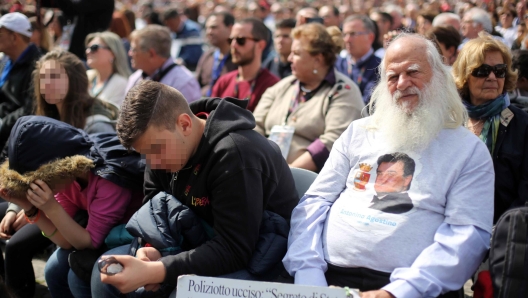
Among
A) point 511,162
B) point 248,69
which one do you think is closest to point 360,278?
point 511,162

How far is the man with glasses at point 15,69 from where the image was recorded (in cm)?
479

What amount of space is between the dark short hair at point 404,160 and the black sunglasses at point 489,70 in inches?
37.2

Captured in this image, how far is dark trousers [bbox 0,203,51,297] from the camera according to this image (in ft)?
11.3

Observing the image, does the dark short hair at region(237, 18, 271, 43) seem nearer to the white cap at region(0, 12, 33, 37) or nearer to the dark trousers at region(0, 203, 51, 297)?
the white cap at region(0, 12, 33, 37)

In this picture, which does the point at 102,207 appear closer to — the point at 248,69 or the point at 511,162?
the point at 511,162

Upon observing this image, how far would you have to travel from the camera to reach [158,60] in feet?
18.4

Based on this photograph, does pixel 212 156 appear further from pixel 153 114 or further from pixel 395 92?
pixel 395 92

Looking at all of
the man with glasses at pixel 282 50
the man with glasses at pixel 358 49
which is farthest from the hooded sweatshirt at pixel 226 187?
the man with glasses at pixel 282 50

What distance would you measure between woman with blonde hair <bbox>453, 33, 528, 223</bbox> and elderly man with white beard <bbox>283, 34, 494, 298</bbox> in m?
0.41

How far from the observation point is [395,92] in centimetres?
255

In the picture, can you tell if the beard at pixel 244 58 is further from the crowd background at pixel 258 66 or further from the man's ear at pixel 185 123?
the man's ear at pixel 185 123

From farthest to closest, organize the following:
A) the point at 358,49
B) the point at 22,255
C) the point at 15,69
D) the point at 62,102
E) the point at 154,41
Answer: the point at 358,49 → the point at 154,41 → the point at 15,69 → the point at 62,102 → the point at 22,255

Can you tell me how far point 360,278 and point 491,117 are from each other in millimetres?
1196

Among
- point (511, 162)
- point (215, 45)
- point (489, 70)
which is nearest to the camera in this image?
point (511, 162)
